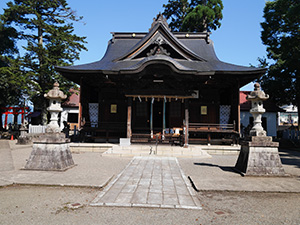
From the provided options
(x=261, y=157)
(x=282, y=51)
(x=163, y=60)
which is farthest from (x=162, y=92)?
(x=282, y=51)

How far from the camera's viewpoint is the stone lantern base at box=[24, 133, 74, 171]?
6.85 m

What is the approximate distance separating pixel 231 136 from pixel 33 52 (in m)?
20.5

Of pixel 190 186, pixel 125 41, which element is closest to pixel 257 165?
pixel 190 186

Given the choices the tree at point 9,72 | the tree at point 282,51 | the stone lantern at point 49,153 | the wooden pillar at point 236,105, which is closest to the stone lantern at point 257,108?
the wooden pillar at point 236,105

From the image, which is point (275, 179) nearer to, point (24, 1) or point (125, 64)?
point (125, 64)

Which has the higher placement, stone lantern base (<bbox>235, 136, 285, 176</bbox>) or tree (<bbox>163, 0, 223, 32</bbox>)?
tree (<bbox>163, 0, 223, 32</bbox>)

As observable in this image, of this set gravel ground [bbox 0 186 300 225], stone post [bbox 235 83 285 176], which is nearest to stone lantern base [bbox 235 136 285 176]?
stone post [bbox 235 83 285 176]

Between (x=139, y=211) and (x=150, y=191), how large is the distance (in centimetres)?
113

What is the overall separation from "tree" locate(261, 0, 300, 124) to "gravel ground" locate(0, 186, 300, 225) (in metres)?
18.5

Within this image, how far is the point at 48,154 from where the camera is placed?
695cm

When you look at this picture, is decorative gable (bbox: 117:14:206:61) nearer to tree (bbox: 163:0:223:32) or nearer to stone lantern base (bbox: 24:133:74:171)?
stone lantern base (bbox: 24:133:74:171)

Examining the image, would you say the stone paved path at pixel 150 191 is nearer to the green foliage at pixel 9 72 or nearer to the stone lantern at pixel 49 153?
the stone lantern at pixel 49 153

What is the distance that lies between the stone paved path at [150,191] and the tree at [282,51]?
18.4m

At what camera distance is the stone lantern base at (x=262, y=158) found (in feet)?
21.9
